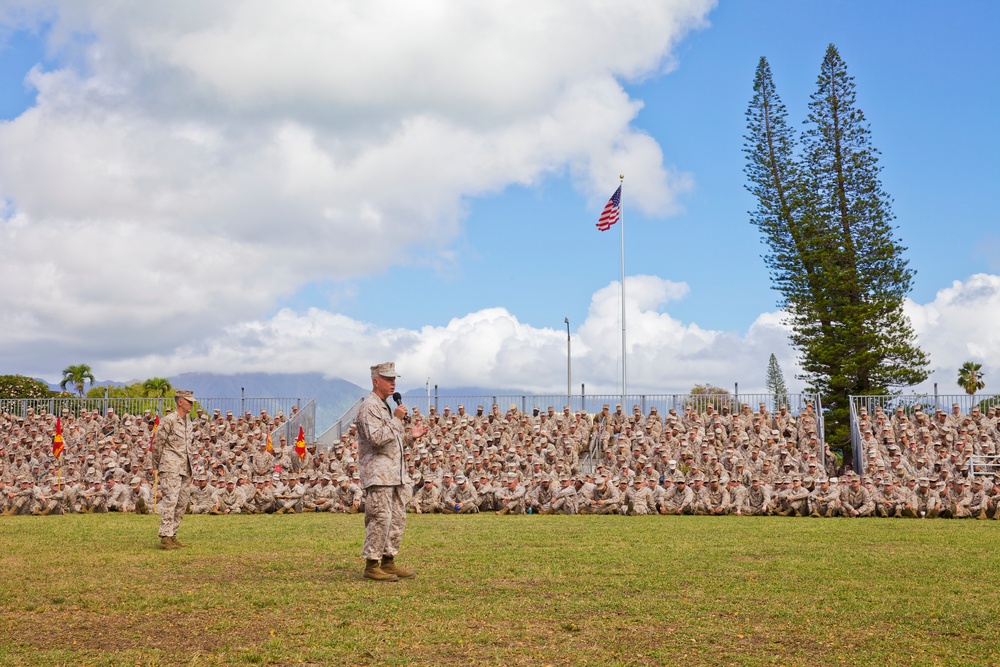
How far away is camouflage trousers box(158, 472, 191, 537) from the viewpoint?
13.3 meters

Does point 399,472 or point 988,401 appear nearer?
point 399,472

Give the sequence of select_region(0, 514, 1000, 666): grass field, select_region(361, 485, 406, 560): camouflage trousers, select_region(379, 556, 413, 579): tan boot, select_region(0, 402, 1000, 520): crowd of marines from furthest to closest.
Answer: select_region(0, 402, 1000, 520): crowd of marines
select_region(379, 556, 413, 579): tan boot
select_region(361, 485, 406, 560): camouflage trousers
select_region(0, 514, 1000, 666): grass field

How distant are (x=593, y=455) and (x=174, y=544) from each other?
16.4 meters

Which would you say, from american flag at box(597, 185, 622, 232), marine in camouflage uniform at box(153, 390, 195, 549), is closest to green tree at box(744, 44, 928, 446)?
american flag at box(597, 185, 622, 232)

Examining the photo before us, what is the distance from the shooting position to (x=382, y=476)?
9523 millimetres

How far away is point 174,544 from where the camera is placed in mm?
13242

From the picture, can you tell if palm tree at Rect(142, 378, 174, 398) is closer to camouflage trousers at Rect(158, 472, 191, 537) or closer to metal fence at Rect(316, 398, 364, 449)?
metal fence at Rect(316, 398, 364, 449)

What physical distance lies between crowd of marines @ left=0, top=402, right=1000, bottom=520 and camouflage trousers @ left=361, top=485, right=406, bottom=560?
494 inches

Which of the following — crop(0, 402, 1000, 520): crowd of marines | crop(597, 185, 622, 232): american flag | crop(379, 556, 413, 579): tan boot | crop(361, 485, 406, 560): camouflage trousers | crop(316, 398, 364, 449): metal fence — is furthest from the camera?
crop(597, 185, 622, 232): american flag

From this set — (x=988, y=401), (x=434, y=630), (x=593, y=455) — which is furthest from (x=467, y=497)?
(x=988, y=401)

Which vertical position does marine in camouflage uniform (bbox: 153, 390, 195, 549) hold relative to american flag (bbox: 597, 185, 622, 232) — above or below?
below

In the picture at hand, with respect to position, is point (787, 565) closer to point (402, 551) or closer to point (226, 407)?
point (402, 551)

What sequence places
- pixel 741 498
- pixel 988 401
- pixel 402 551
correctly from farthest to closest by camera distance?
pixel 988 401
pixel 741 498
pixel 402 551

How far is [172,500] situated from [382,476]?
16.9 ft
